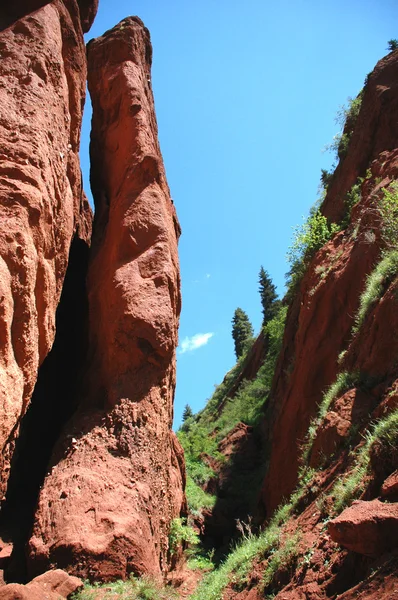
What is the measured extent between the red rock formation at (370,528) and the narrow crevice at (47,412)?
236 inches

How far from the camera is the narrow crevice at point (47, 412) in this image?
8.88m

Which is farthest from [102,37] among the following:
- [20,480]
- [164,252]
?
[20,480]

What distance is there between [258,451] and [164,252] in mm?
12973

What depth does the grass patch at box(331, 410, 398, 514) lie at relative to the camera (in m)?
5.68

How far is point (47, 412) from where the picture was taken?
12.1 m

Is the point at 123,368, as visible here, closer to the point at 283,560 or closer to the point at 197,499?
the point at 283,560

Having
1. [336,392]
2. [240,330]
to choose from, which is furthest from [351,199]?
[240,330]

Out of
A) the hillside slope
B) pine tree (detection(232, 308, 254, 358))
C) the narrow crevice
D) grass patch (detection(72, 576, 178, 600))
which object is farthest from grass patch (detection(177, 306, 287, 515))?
pine tree (detection(232, 308, 254, 358))

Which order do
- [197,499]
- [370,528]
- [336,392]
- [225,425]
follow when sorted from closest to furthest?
1. [370,528]
2. [336,392]
3. [197,499]
4. [225,425]

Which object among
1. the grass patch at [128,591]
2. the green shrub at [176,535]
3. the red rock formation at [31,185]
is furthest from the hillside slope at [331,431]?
the red rock formation at [31,185]

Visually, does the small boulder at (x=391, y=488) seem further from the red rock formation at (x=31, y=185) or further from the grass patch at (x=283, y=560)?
the red rock formation at (x=31, y=185)

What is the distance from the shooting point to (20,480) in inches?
416

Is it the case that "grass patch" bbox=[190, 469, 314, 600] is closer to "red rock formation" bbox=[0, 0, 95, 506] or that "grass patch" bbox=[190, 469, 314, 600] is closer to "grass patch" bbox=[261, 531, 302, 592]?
"grass patch" bbox=[261, 531, 302, 592]

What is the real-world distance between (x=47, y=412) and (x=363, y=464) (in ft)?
28.3
